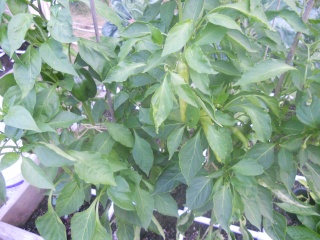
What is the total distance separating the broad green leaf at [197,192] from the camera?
0.71m

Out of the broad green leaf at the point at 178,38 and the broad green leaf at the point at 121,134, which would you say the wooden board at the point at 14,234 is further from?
the broad green leaf at the point at 178,38

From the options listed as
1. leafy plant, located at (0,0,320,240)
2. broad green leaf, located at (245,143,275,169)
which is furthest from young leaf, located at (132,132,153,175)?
broad green leaf, located at (245,143,275,169)

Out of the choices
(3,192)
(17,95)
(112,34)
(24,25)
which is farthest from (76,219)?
(112,34)

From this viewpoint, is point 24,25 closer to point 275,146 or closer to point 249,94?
point 249,94

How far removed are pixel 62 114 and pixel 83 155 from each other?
0.10 m

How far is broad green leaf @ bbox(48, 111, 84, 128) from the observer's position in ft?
2.04

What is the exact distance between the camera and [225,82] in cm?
68

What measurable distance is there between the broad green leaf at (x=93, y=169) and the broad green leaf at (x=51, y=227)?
21 centimetres

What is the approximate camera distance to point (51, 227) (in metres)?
0.72

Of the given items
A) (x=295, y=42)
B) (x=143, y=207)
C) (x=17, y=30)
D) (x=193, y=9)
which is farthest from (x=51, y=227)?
(x=295, y=42)

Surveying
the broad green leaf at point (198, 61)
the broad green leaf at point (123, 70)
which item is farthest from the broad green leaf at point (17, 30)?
the broad green leaf at point (198, 61)

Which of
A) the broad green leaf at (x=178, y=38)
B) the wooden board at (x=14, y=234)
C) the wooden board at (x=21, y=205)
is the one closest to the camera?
the broad green leaf at (x=178, y=38)

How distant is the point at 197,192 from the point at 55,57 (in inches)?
16.4

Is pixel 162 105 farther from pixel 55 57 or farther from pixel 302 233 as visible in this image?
pixel 302 233
